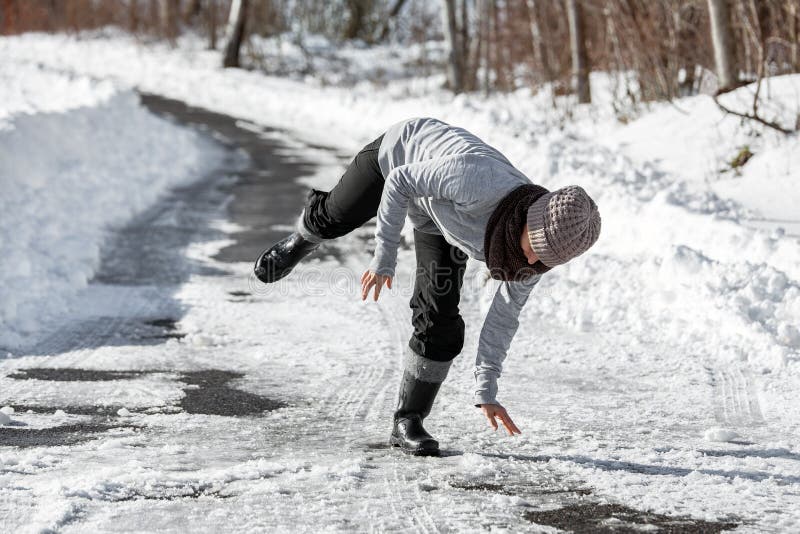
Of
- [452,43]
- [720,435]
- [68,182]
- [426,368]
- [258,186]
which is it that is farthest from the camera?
[452,43]

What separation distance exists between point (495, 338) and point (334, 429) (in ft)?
3.07

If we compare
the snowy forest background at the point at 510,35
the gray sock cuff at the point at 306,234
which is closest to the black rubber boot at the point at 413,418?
the gray sock cuff at the point at 306,234

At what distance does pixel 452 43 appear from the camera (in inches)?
853

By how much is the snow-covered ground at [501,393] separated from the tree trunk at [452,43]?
12.1 m

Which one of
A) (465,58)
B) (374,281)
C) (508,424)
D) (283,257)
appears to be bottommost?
(508,424)

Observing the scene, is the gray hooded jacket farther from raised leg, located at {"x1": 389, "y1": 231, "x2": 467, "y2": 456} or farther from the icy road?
the icy road

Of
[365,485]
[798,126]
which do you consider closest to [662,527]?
[365,485]

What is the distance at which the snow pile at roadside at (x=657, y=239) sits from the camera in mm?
5715

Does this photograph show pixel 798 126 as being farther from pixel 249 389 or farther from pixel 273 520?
pixel 273 520

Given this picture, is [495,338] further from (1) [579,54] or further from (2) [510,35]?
(2) [510,35]

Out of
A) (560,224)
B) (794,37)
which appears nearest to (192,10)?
(794,37)

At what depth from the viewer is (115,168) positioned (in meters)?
11.6

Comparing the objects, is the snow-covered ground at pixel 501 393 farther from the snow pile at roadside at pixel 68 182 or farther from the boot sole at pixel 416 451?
the snow pile at roadside at pixel 68 182

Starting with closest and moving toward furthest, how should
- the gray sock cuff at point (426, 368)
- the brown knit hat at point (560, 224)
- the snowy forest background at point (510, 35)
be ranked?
1. the brown knit hat at point (560, 224)
2. the gray sock cuff at point (426, 368)
3. the snowy forest background at point (510, 35)
